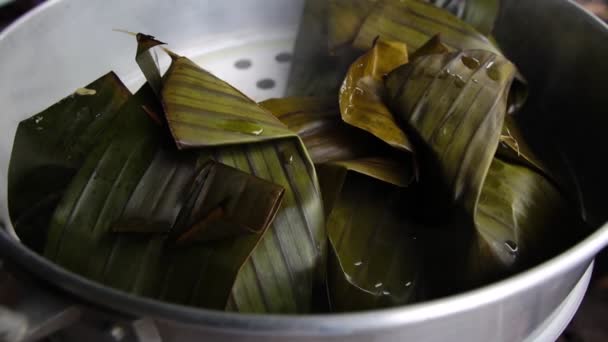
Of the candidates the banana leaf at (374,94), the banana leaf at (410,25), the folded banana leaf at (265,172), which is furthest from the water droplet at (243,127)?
the banana leaf at (410,25)

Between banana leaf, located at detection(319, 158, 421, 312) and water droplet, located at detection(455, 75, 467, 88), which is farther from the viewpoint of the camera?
water droplet, located at detection(455, 75, 467, 88)

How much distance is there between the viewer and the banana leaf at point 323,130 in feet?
2.11

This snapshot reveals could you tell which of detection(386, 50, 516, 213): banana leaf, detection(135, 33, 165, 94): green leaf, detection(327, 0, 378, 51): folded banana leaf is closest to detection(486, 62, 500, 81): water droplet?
detection(386, 50, 516, 213): banana leaf

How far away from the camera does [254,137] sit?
0.54 m

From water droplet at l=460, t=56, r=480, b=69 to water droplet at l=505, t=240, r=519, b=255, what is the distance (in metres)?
0.21

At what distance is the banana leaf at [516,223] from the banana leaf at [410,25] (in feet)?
0.86

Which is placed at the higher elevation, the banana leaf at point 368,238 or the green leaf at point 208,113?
the green leaf at point 208,113

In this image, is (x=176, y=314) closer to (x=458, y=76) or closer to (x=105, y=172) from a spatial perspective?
(x=105, y=172)

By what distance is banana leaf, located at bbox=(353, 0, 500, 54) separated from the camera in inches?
32.5

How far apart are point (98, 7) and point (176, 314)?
1.97 feet

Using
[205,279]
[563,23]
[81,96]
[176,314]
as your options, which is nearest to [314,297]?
[205,279]

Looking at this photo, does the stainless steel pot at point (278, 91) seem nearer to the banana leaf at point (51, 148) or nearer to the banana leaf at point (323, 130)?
the banana leaf at point (51, 148)

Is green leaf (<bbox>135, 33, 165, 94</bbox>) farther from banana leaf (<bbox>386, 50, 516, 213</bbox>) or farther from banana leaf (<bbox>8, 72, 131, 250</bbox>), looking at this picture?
banana leaf (<bbox>386, 50, 516, 213</bbox>)

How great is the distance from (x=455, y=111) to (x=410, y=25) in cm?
28
